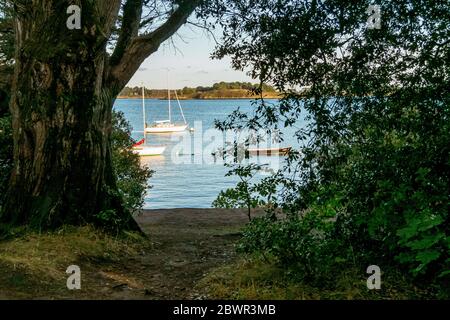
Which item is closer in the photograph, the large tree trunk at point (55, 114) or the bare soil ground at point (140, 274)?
the bare soil ground at point (140, 274)

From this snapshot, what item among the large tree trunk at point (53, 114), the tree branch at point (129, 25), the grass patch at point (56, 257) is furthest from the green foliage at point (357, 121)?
the tree branch at point (129, 25)

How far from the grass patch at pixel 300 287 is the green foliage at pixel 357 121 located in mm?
197

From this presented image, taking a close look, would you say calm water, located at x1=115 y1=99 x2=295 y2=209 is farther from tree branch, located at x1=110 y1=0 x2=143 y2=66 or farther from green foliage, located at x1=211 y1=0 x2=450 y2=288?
green foliage, located at x1=211 y1=0 x2=450 y2=288

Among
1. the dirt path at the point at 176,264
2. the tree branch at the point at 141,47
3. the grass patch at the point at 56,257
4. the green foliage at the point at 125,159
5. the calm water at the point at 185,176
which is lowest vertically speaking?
the calm water at the point at 185,176

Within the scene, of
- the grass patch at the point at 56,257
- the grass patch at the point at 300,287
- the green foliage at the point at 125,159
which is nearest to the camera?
the grass patch at the point at 300,287

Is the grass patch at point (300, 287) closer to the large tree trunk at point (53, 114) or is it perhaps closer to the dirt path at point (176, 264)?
the dirt path at point (176, 264)

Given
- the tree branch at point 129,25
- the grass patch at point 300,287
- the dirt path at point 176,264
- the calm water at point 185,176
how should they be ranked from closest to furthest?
the grass patch at point 300,287
the dirt path at point 176,264
the tree branch at point 129,25
the calm water at point 185,176

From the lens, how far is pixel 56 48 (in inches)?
290

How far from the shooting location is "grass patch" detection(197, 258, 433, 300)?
4910 millimetres

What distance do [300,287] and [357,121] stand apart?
6.42ft

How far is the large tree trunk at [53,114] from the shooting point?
7.46 m

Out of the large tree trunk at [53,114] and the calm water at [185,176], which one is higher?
the large tree trunk at [53,114]

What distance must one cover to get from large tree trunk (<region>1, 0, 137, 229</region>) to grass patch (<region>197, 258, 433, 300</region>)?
3.22 m
